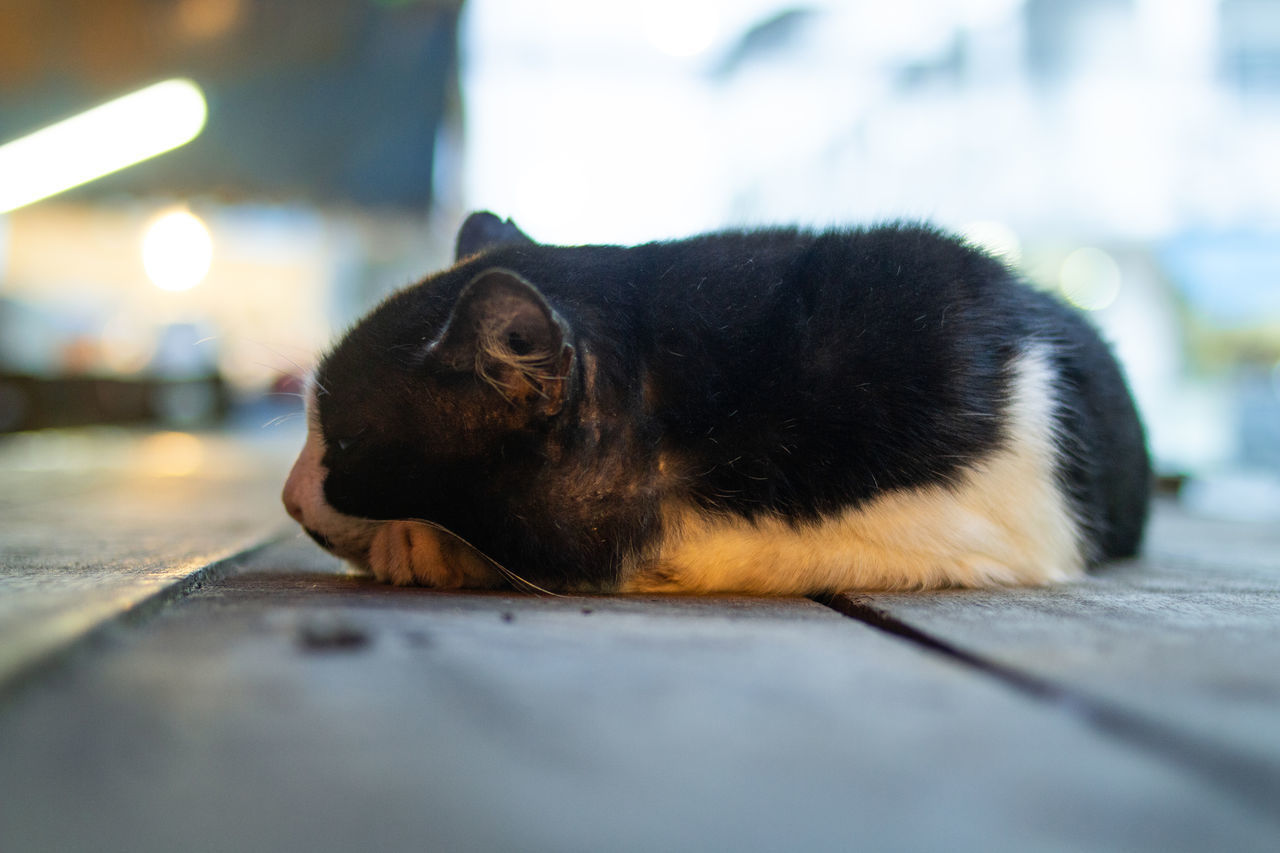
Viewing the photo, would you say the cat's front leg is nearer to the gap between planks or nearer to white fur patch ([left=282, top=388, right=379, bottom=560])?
white fur patch ([left=282, top=388, right=379, bottom=560])

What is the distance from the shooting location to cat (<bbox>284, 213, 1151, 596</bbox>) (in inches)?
44.3

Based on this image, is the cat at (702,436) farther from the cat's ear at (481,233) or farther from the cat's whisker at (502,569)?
the cat's ear at (481,233)

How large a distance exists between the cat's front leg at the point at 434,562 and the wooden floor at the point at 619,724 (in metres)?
0.16

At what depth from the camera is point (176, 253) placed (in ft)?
34.9

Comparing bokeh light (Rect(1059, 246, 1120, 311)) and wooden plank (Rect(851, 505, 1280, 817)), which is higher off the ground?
bokeh light (Rect(1059, 246, 1120, 311))

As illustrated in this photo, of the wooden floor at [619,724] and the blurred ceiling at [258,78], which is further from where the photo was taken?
the blurred ceiling at [258,78]

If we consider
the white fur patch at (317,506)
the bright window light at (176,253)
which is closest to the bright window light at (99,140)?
the white fur patch at (317,506)

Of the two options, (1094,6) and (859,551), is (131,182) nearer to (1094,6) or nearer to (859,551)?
(859,551)

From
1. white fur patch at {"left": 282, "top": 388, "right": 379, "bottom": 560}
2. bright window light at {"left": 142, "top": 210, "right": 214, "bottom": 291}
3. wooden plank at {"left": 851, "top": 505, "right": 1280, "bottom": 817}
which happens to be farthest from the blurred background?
white fur patch at {"left": 282, "top": 388, "right": 379, "bottom": 560}

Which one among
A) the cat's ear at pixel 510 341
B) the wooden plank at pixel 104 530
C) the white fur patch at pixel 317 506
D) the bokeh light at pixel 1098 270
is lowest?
the wooden plank at pixel 104 530

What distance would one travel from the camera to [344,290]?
11.1 meters

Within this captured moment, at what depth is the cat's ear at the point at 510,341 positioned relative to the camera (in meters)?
Answer: 1.02

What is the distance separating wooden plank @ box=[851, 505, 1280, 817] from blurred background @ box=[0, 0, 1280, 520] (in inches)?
99.0

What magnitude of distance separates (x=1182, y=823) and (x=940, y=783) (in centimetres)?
12
